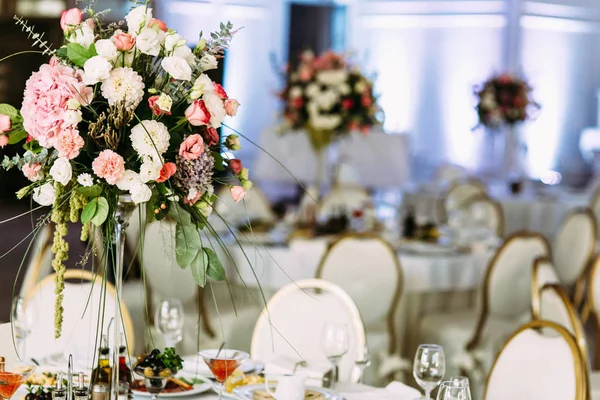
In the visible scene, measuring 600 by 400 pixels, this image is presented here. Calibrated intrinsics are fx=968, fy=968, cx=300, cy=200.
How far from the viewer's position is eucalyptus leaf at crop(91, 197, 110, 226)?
1998 mm

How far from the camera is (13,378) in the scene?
2.08 meters

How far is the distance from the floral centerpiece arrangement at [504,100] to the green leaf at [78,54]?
305 inches

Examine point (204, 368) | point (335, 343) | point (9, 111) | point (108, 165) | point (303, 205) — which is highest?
point (9, 111)

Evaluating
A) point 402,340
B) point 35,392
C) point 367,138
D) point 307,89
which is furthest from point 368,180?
point 35,392

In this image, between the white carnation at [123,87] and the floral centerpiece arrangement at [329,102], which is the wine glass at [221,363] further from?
the floral centerpiece arrangement at [329,102]

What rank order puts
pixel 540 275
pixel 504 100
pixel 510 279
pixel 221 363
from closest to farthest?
pixel 221 363, pixel 540 275, pixel 510 279, pixel 504 100

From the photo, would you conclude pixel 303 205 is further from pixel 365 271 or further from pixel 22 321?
pixel 22 321

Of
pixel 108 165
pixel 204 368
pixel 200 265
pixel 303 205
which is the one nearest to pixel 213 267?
pixel 200 265

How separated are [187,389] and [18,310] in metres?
0.75

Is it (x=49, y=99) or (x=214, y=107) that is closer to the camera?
(x=49, y=99)

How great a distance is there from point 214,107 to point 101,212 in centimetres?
33

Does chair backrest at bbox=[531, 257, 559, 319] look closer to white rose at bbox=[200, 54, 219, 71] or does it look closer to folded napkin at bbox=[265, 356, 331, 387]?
folded napkin at bbox=[265, 356, 331, 387]

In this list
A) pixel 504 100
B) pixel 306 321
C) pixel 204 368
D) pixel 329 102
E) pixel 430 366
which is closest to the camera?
pixel 430 366

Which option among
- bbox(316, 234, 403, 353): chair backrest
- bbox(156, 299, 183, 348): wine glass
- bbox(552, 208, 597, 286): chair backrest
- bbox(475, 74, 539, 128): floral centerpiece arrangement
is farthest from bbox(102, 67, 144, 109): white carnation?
bbox(475, 74, 539, 128): floral centerpiece arrangement
